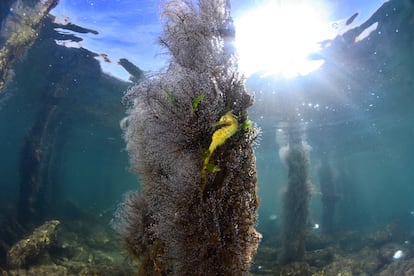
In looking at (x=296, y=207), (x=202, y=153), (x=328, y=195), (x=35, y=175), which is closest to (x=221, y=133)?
(x=202, y=153)

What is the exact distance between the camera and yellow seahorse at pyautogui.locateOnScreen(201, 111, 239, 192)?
3.05 metres

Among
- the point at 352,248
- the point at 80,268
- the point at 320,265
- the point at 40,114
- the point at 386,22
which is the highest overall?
the point at 386,22

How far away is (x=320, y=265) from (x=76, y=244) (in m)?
11.6

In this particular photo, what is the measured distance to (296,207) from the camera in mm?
14641

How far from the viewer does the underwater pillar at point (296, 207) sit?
13.5 metres

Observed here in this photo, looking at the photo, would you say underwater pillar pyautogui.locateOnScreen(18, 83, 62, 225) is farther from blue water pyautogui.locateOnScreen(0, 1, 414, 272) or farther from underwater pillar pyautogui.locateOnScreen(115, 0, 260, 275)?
underwater pillar pyautogui.locateOnScreen(115, 0, 260, 275)

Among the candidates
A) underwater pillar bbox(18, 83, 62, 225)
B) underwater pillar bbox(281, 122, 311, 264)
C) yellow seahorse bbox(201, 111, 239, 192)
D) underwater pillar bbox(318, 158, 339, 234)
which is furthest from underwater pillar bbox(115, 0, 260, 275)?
underwater pillar bbox(318, 158, 339, 234)

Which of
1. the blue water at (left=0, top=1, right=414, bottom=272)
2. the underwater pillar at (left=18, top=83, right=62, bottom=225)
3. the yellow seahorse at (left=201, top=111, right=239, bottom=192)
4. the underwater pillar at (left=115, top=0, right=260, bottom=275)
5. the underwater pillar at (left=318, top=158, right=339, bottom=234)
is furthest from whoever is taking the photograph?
the underwater pillar at (left=318, top=158, right=339, bottom=234)

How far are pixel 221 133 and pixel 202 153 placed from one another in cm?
47

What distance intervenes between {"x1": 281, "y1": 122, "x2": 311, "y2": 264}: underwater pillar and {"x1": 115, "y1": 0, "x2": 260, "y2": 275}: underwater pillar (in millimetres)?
10775

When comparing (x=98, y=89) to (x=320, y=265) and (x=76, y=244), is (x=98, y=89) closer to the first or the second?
(x=76, y=244)

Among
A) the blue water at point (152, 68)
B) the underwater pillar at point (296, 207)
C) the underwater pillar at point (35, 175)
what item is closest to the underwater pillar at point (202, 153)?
the blue water at point (152, 68)

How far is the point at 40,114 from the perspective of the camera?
20562mm

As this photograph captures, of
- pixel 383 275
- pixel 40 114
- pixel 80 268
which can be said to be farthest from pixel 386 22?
pixel 40 114
